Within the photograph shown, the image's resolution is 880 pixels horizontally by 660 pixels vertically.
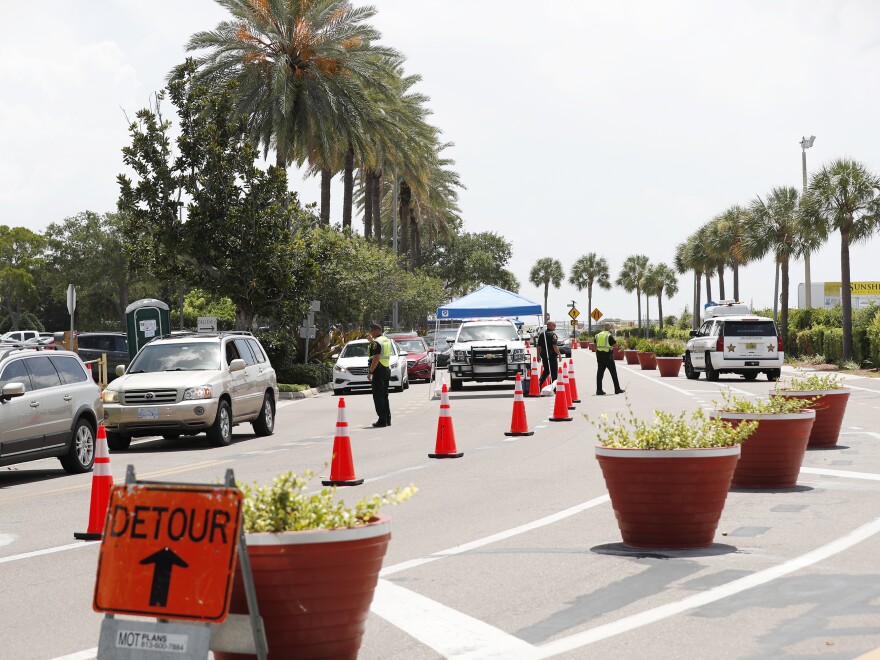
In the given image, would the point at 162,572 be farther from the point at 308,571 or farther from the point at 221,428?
the point at 221,428

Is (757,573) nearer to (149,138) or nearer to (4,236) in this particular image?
(149,138)

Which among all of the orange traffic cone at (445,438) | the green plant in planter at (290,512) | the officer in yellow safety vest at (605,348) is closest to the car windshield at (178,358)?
the orange traffic cone at (445,438)

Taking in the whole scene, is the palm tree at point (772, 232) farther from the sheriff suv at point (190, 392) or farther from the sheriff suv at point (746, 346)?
the sheriff suv at point (190, 392)

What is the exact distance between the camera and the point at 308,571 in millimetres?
4598

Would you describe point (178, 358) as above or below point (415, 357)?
above

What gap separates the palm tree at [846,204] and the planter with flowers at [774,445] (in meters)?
36.0

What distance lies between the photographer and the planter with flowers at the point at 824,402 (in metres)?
15.2

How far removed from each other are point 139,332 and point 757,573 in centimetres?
2698

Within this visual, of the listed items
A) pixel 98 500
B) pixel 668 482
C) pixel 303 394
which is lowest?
pixel 303 394

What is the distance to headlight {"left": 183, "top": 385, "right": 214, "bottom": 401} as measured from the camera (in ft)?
60.9

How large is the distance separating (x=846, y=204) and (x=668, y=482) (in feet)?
134

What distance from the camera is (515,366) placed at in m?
32.3

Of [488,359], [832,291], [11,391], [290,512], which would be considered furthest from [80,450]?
[832,291]

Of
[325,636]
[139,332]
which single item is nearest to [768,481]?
[325,636]
